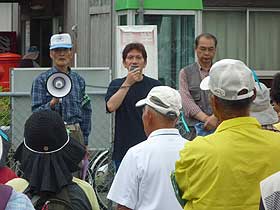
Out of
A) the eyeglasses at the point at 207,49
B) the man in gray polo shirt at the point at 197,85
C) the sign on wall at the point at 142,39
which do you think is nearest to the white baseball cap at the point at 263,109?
the man in gray polo shirt at the point at 197,85

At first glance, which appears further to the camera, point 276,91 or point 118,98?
point 118,98

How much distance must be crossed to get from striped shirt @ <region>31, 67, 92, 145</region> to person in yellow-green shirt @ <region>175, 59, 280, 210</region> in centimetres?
365

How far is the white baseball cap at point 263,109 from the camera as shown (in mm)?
6719

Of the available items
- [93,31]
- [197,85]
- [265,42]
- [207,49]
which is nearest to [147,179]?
[197,85]

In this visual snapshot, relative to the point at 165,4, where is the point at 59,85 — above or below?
below

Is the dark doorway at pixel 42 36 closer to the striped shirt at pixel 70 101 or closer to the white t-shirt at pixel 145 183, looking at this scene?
the striped shirt at pixel 70 101

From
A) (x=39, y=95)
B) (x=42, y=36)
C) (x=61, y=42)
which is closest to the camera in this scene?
(x=39, y=95)

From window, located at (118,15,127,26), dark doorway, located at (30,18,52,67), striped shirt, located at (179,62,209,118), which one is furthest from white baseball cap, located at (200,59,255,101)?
dark doorway, located at (30,18,52,67)

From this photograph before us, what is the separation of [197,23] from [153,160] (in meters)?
7.38

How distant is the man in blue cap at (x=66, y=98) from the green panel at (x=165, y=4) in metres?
3.69

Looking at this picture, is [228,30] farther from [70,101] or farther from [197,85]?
[70,101]

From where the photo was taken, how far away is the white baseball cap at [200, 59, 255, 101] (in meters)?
4.01

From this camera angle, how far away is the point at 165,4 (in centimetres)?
1165

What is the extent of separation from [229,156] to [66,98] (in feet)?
12.9
